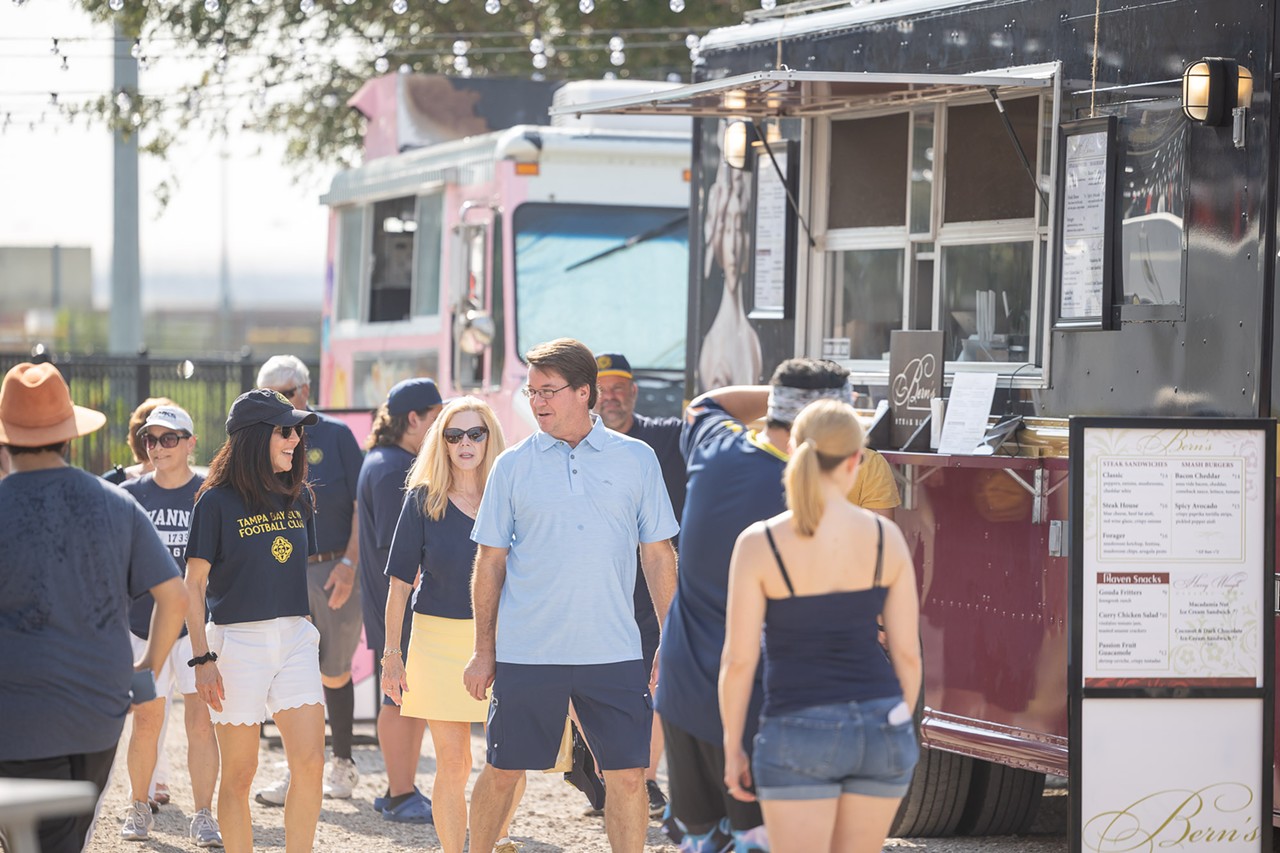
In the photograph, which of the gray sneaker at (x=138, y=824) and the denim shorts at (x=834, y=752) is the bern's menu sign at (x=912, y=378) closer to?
the denim shorts at (x=834, y=752)

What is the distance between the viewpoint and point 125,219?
16125mm

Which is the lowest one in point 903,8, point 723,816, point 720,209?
point 723,816

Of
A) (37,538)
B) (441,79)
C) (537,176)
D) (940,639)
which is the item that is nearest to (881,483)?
(940,639)

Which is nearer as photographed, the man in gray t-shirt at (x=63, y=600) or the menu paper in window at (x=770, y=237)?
the man in gray t-shirt at (x=63, y=600)

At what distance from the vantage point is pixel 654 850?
7465 mm

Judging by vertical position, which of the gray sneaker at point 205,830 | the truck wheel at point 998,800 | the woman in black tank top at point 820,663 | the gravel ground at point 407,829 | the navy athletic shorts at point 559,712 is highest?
the woman in black tank top at point 820,663

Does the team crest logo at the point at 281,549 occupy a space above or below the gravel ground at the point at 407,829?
above

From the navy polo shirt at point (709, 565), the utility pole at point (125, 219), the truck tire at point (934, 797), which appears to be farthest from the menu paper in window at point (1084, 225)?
the utility pole at point (125, 219)

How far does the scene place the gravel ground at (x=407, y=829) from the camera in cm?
760

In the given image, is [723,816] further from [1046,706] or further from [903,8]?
[903,8]

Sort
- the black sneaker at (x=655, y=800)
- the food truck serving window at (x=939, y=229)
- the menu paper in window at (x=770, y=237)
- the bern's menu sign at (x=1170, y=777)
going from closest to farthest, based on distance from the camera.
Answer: the bern's menu sign at (x=1170, y=777)
the food truck serving window at (x=939, y=229)
the black sneaker at (x=655, y=800)
the menu paper in window at (x=770, y=237)

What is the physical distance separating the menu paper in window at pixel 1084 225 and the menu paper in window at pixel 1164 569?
2.02 feet

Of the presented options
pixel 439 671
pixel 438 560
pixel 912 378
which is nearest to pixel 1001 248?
pixel 912 378

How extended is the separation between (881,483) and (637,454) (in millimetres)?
1033
